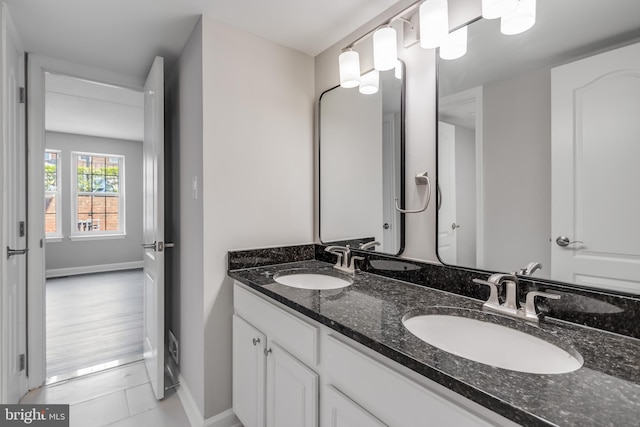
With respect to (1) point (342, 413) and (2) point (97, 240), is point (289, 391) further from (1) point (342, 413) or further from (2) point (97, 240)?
(2) point (97, 240)

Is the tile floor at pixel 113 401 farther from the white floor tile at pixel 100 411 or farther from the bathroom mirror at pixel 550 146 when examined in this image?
the bathroom mirror at pixel 550 146

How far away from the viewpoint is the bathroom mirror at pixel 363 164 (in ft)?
5.03

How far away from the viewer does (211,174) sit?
1.62 meters

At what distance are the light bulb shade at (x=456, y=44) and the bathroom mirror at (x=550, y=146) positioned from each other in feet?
0.08

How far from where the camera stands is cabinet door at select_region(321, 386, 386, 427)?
0.84 meters

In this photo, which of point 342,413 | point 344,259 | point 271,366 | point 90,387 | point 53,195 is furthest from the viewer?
point 53,195

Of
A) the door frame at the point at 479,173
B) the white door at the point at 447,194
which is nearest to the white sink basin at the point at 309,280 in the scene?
the white door at the point at 447,194

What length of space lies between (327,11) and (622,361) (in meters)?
1.74

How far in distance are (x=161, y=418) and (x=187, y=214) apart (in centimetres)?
119

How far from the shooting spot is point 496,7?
1.05 metres

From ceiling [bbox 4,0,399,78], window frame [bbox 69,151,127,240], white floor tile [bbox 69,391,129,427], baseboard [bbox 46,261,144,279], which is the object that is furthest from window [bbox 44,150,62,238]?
white floor tile [bbox 69,391,129,427]

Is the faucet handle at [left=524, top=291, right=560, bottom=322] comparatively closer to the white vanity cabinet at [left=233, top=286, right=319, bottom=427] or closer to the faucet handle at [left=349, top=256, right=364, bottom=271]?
the white vanity cabinet at [left=233, top=286, right=319, bottom=427]

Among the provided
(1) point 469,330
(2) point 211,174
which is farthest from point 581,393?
(2) point 211,174

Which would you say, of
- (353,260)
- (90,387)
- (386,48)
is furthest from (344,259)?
(90,387)
